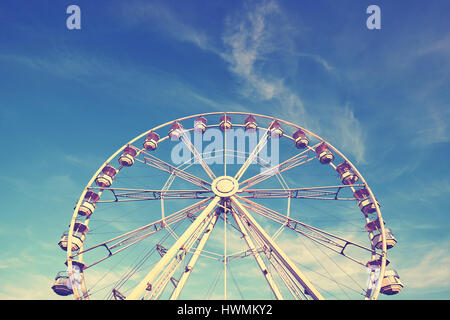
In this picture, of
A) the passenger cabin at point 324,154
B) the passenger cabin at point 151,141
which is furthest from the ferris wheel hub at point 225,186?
the passenger cabin at point 324,154

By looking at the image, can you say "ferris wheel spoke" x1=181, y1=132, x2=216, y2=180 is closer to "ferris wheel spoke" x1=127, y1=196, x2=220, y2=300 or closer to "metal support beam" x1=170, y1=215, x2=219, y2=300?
"ferris wheel spoke" x1=127, y1=196, x2=220, y2=300

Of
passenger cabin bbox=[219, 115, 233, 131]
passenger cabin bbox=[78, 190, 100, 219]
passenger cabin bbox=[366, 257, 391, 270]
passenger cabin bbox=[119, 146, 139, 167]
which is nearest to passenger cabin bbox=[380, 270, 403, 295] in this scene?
passenger cabin bbox=[366, 257, 391, 270]

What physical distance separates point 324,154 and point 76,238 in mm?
16273

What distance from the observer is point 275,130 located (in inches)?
770

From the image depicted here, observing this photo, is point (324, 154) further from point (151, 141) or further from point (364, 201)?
point (151, 141)

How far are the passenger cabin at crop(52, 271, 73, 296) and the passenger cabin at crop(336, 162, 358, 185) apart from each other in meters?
17.3

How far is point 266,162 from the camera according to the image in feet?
58.2

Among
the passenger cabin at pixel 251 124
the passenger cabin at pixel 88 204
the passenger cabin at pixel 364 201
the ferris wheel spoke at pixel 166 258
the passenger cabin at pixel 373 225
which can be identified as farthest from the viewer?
the passenger cabin at pixel 251 124

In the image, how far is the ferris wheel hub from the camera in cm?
1560

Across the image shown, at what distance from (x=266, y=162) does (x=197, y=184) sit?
498cm

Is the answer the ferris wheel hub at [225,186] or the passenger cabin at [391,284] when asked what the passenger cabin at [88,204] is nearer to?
the ferris wheel hub at [225,186]

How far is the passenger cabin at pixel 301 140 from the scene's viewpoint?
1875 cm

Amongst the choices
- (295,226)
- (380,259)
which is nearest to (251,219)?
(295,226)

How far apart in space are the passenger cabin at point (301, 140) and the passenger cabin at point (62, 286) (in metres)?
16.4
